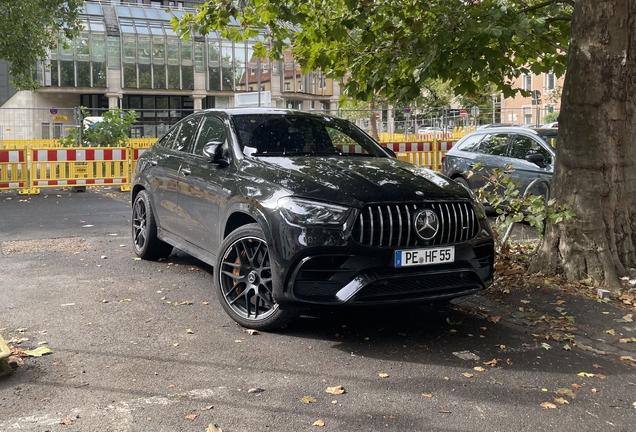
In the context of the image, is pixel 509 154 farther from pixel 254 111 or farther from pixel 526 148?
pixel 254 111

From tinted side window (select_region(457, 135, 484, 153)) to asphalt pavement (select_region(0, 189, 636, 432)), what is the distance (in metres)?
6.27

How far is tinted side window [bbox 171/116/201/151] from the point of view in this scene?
7.23m

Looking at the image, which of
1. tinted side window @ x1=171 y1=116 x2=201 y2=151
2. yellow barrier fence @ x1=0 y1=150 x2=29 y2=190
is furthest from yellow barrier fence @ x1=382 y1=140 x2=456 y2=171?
tinted side window @ x1=171 y1=116 x2=201 y2=151

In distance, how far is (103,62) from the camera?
4756 centimetres

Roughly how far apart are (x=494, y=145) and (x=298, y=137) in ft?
21.4

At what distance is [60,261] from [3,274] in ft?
2.83

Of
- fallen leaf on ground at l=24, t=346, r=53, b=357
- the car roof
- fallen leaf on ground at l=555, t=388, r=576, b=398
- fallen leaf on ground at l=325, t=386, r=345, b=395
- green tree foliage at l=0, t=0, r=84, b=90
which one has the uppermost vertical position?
green tree foliage at l=0, t=0, r=84, b=90

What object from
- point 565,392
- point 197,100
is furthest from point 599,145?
point 197,100

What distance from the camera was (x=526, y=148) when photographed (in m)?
11.4

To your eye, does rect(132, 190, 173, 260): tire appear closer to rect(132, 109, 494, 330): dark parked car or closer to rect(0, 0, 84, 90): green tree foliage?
rect(132, 109, 494, 330): dark parked car

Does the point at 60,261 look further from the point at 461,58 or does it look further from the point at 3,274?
the point at 461,58

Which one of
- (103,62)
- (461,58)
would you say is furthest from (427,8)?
(103,62)

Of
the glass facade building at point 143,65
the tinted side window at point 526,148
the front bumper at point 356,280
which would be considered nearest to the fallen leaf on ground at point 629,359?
the front bumper at point 356,280

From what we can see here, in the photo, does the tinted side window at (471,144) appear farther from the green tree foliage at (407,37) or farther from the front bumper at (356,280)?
the front bumper at (356,280)
